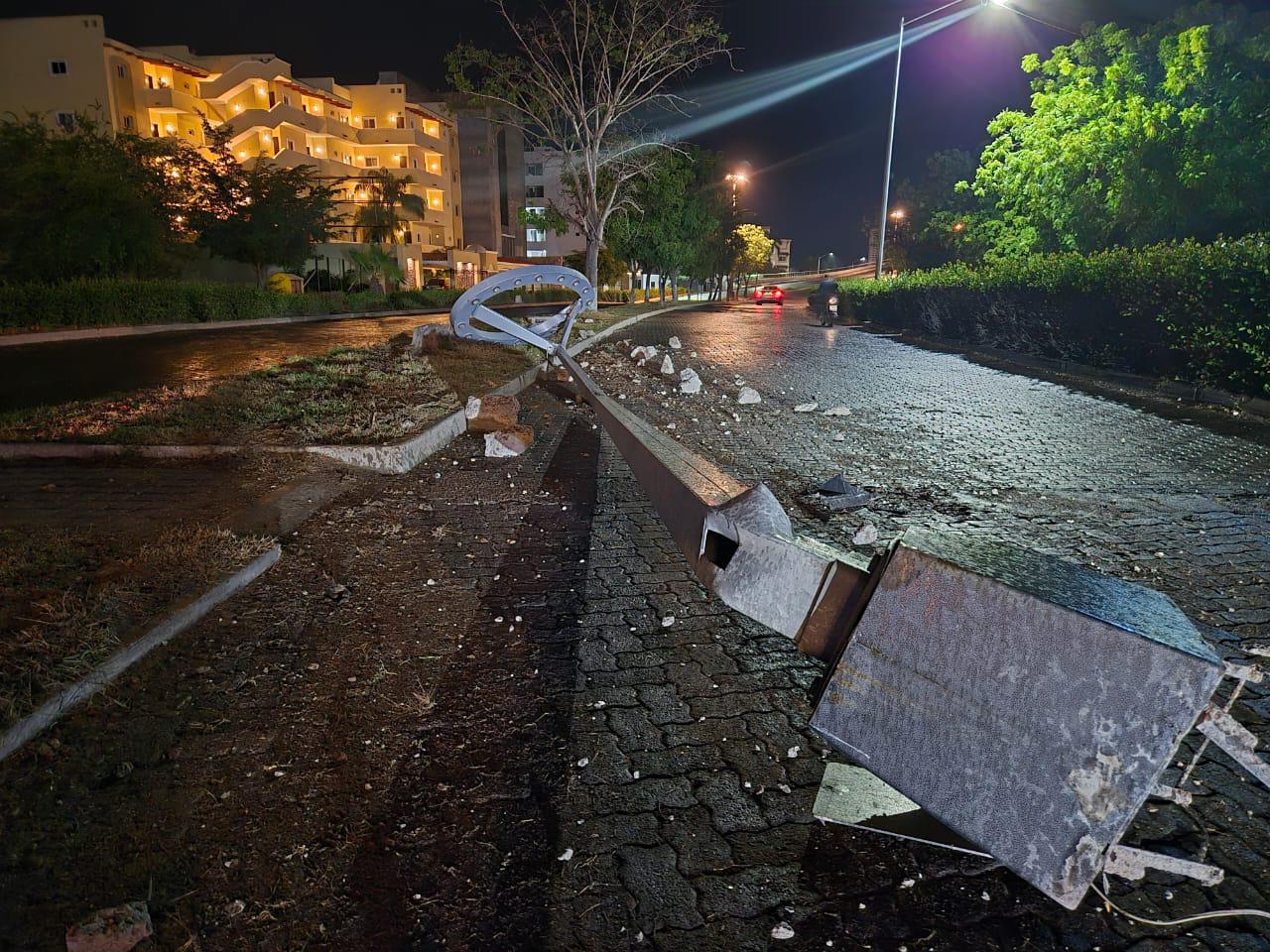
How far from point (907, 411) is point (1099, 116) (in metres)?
15.4

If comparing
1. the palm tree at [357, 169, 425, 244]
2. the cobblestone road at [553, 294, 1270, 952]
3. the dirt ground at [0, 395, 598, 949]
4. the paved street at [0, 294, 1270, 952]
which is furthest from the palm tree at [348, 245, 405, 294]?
the dirt ground at [0, 395, 598, 949]

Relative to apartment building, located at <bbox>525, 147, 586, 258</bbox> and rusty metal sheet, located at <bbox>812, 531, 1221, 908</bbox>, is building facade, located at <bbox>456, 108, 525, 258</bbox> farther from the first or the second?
rusty metal sheet, located at <bbox>812, 531, 1221, 908</bbox>

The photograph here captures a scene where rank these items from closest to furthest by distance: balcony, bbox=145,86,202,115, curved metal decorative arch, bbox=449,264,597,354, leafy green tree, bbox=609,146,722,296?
curved metal decorative arch, bbox=449,264,597,354, leafy green tree, bbox=609,146,722,296, balcony, bbox=145,86,202,115

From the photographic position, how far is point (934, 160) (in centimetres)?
4519

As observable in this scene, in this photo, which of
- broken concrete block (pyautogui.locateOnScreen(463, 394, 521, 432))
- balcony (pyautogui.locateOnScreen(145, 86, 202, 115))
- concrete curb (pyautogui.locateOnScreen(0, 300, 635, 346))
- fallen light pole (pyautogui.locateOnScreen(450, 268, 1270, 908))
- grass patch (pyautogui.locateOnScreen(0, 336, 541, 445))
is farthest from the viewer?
balcony (pyautogui.locateOnScreen(145, 86, 202, 115))

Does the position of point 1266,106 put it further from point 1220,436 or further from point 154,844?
point 154,844

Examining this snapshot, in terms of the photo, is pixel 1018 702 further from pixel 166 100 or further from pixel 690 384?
pixel 166 100

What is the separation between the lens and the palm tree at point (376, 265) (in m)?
50.9

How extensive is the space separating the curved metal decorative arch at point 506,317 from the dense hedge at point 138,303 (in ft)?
48.7

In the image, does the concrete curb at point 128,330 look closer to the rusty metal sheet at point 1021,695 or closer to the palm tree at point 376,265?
the palm tree at point 376,265

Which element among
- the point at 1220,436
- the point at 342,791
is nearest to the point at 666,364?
the point at 1220,436

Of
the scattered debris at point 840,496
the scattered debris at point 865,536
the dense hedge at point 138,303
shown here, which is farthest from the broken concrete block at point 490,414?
the dense hedge at point 138,303

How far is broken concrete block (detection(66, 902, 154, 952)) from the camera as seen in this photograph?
6.27ft

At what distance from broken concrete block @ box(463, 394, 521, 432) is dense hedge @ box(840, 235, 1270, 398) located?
1011 centimetres
